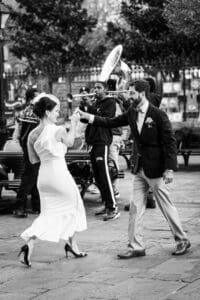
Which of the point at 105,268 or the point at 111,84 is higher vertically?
the point at 111,84

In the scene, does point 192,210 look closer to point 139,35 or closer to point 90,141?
point 90,141

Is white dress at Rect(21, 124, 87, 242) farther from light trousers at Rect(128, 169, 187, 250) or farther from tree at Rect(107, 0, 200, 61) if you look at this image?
tree at Rect(107, 0, 200, 61)

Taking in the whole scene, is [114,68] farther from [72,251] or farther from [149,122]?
[72,251]

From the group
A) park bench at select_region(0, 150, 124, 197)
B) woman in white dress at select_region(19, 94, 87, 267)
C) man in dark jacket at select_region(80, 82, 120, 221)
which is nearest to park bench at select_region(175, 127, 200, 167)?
park bench at select_region(0, 150, 124, 197)

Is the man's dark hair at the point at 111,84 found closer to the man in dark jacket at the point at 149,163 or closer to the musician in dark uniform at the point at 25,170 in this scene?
the musician in dark uniform at the point at 25,170

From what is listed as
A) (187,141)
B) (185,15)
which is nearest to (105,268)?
(187,141)

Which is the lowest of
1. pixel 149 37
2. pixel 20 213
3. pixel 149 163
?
pixel 20 213

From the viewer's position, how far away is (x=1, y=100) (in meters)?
14.5

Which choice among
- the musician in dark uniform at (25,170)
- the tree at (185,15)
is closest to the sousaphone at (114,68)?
the musician in dark uniform at (25,170)

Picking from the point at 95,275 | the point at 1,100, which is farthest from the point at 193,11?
the point at 95,275

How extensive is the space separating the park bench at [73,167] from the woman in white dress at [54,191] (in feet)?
10.7

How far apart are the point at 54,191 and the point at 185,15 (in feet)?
68.3

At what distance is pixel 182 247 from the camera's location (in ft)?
26.3

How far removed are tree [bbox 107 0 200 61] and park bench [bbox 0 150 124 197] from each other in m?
22.6
